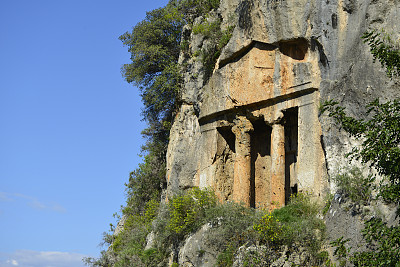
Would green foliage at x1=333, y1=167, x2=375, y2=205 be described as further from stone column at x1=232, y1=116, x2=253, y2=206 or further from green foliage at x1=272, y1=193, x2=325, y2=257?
stone column at x1=232, y1=116, x2=253, y2=206

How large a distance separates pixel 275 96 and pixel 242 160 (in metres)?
2.77

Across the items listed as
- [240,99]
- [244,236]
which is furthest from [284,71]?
[244,236]

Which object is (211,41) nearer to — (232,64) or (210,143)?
(232,64)

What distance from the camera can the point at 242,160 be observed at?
23.3 meters

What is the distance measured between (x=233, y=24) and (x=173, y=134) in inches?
216

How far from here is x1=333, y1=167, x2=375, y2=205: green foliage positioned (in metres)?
16.6

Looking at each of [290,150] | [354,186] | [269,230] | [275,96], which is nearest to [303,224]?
[269,230]

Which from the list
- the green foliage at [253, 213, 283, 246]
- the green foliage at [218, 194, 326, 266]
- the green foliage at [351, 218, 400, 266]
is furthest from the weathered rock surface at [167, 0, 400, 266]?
the green foliage at [351, 218, 400, 266]

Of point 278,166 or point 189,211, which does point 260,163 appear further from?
point 189,211

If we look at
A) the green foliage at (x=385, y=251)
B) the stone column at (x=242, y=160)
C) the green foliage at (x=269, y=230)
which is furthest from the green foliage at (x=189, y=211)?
the green foliage at (x=385, y=251)

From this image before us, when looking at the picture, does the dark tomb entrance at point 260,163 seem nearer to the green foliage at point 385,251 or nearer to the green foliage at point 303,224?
the green foliage at point 303,224

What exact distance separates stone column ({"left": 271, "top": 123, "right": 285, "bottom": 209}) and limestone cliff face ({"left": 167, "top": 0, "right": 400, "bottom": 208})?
1.4 inches

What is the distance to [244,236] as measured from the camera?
1925cm

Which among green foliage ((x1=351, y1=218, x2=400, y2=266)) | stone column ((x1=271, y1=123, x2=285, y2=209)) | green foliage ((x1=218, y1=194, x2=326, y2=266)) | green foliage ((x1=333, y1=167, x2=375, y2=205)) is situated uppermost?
stone column ((x1=271, y1=123, x2=285, y2=209))
